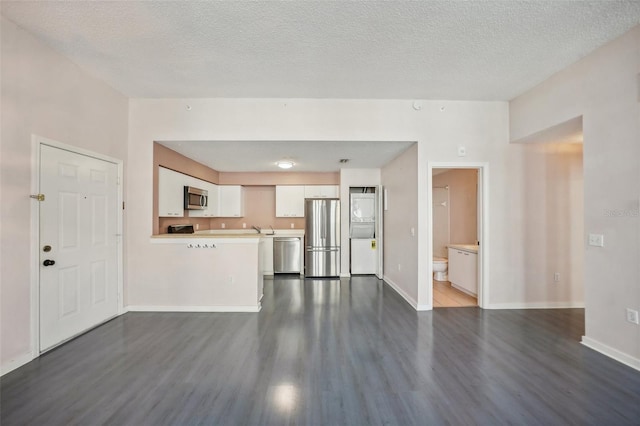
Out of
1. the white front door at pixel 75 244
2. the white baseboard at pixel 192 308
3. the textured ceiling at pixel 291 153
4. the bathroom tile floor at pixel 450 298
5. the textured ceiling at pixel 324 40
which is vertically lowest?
the bathroom tile floor at pixel 450 298

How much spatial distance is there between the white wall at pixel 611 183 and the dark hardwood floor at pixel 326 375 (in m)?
0.34

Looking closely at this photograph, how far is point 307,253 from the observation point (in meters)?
5.65

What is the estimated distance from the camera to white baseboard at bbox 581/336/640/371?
2232 millimetres

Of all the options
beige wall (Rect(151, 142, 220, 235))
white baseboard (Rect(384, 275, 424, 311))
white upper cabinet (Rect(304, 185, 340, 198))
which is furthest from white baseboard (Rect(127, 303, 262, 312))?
white upper cabinet (Rect(304, 185, 340, 198))

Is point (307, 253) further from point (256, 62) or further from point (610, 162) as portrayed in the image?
point (610, 162)

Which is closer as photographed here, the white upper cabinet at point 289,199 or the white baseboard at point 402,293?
the white baseboard at point 402,293

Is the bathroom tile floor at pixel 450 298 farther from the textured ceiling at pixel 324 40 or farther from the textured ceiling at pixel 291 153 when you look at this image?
the textured ceiling at pixel 324 40

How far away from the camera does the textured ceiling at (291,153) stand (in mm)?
3791

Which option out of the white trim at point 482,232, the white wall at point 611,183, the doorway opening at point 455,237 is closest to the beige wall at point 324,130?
the white trim at point 482,232

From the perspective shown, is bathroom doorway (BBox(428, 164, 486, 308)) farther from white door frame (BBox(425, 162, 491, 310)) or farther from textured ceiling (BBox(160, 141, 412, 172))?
textured ceiling (BBox(160, 141, 412, 172))

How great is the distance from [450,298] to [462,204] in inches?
86.1

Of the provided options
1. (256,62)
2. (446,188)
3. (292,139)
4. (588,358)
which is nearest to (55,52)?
(256,62)

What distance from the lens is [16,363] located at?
2.23 m

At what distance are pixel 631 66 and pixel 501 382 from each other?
283 cm
